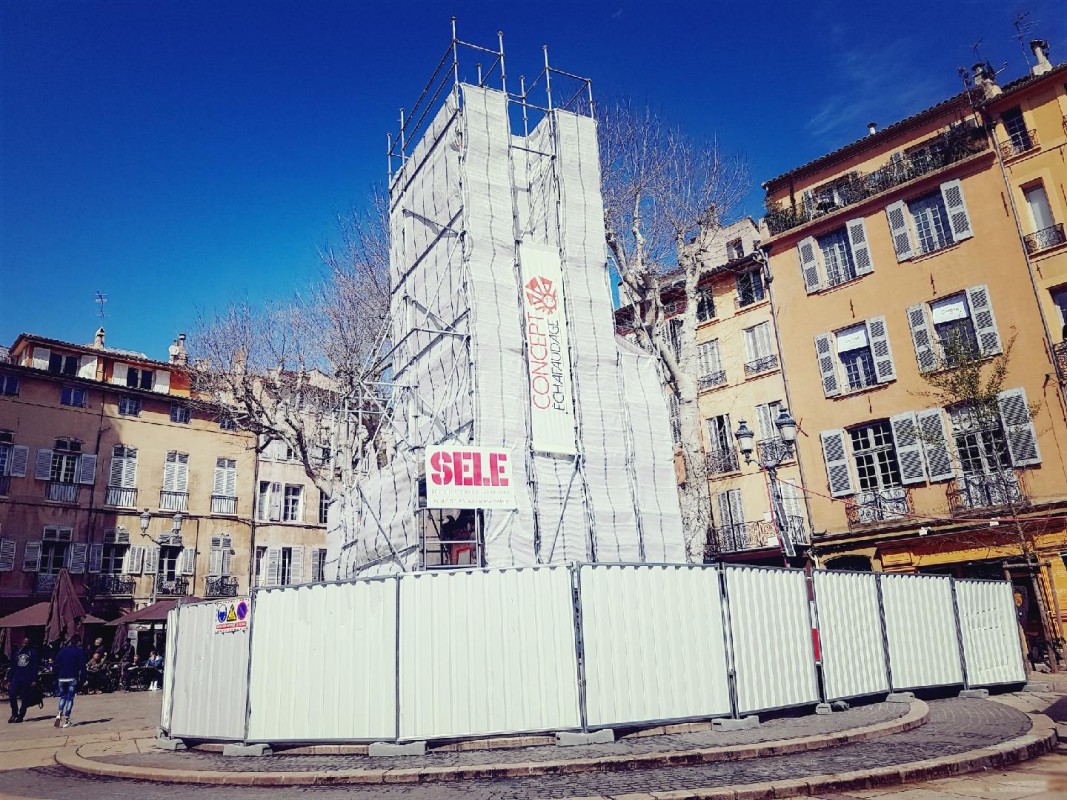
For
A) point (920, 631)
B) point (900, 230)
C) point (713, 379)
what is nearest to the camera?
point (920, 631)

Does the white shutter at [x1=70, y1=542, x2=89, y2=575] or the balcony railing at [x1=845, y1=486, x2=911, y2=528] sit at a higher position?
the white shutter at [x1=70, y1=542, x2=89, y2=575]

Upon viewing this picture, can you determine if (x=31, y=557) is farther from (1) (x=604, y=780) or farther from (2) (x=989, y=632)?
(2) (x=989, y=632)

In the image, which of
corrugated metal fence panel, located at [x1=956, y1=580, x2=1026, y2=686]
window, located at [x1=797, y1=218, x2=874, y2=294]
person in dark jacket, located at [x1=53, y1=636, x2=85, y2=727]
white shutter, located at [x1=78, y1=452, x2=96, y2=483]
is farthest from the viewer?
white shutter, located at [x1=78, y1=452, x2=96, y2=483]

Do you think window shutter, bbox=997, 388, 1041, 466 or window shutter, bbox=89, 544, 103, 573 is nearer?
window shutter, bbox=997, 388, 1041, 466

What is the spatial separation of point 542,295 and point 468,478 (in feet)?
16.4

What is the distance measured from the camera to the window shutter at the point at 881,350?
23.7 m

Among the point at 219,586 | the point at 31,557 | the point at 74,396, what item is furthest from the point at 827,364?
the point at 31,557

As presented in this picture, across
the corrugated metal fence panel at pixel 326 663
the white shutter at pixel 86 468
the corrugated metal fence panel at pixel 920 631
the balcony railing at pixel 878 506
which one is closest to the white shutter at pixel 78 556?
the white shutter at pixel 86 468

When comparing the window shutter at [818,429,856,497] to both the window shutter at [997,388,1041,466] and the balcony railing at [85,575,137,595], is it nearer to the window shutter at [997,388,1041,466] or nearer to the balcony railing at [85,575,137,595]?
the window shutter at [997,388,1041,466]

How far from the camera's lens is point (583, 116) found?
19578mm

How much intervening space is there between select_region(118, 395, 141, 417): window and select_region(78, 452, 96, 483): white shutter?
7.75ft

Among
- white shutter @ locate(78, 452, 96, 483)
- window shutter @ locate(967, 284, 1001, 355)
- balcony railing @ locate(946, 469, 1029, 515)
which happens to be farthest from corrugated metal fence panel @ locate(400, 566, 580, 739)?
white shutter @ locate(78, 452, 96, 483)

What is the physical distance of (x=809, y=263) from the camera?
26.4m

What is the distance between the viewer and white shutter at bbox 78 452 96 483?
3069cm
